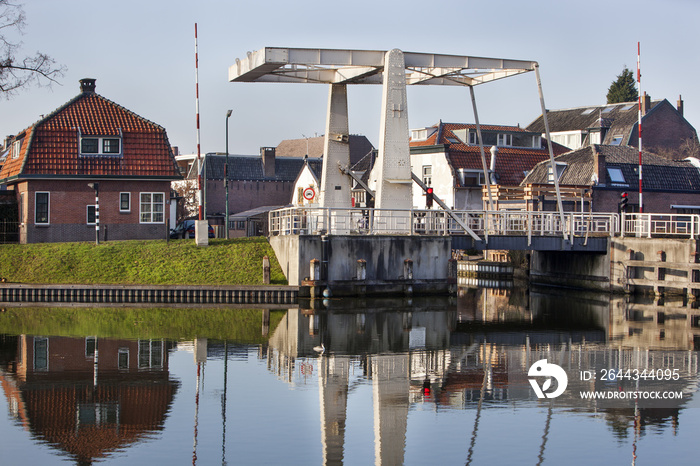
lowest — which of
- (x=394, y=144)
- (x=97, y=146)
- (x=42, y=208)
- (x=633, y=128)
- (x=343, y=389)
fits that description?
(x=343, y=389)

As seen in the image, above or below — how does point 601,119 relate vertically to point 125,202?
above

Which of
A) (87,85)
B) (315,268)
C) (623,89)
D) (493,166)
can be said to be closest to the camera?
(315,268)

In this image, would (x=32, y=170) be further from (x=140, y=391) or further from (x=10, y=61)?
(x=140, y=391)

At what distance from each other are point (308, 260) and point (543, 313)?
7762 millimetres

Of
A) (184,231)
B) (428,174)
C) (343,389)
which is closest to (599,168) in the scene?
(428,174)

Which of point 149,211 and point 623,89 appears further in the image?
point 623,89

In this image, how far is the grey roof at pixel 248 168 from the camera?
6712 cm

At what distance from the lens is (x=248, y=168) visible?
68.3 metres

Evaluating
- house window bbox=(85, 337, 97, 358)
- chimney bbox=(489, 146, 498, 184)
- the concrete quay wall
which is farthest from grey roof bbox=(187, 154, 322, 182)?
house window bbox=(85, 337, 97, 358)

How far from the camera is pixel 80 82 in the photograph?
40.9m

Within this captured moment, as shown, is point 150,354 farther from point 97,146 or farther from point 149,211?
point 97,146

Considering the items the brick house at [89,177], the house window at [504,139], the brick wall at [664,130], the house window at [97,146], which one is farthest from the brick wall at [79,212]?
the brick wall at [664,130]

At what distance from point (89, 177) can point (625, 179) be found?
25.6 meters

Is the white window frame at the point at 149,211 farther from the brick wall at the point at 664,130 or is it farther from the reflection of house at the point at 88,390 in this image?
the brick wall at the point at 664,130
